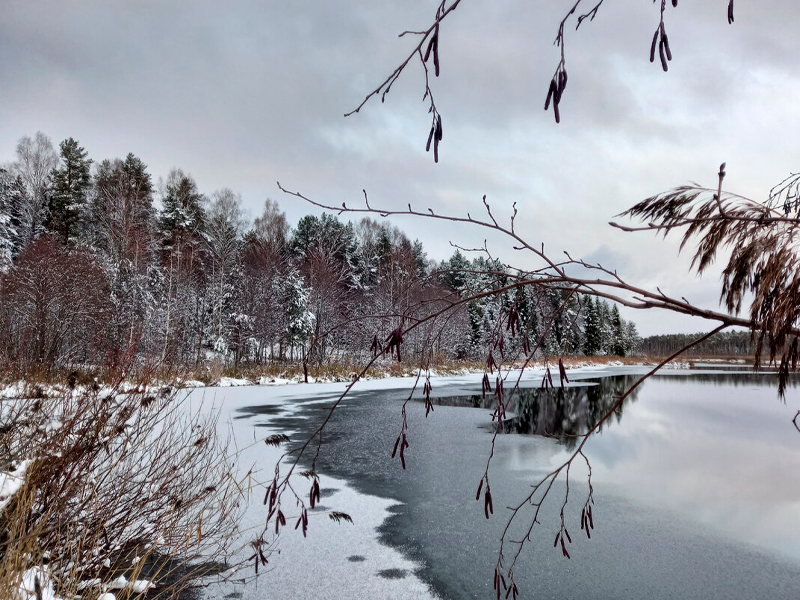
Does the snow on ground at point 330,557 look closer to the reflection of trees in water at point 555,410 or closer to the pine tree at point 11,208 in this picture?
the reflection of trees in water at point 555,410

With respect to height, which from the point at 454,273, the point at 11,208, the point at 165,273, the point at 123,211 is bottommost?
the point at 454,273

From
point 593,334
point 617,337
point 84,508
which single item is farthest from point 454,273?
point 617,337

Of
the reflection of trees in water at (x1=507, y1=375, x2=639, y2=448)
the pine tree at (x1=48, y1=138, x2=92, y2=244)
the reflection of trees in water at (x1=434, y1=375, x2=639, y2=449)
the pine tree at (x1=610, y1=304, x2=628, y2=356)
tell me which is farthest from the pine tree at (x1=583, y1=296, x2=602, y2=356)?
the pine tree at (x1=48, y1=138, x2=92, y2=244)

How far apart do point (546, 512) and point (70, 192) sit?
98.3ft

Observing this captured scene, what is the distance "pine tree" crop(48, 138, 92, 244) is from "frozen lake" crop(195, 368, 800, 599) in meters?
22.5

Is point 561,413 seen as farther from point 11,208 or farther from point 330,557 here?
point 11,208

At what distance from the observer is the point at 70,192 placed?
84.7ft

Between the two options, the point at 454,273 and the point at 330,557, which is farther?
the point at 454,273

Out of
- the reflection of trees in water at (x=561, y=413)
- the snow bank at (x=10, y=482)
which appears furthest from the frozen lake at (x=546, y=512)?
the snow bank at (x=10, y=482)

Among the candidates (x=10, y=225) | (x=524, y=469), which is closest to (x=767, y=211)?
(x=524, y=469)

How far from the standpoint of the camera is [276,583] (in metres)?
2.82

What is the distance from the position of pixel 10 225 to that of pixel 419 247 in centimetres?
2695

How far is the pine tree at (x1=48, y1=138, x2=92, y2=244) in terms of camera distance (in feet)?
82.5

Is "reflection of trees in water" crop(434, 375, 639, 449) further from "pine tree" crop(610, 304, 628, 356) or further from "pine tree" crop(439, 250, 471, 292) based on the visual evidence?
"pine tree" crop(610, 304, 628, 356)
